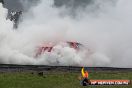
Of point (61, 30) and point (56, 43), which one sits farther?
point (61, 30)

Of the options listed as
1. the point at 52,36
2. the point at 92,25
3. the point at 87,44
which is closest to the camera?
the point at 52,36

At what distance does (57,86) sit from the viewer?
25125 mm

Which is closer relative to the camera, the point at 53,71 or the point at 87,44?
the point at 53,71

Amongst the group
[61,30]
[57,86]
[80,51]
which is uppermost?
[61,30]

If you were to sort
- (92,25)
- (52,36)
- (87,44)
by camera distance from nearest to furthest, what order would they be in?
(52,36) → (87,44) → (92,25)

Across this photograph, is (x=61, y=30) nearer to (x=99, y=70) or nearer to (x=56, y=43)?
(x=56, y=43)

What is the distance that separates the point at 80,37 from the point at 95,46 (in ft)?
9.23

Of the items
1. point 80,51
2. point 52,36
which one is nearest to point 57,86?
point 80,51

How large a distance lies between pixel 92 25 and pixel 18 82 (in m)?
25.7

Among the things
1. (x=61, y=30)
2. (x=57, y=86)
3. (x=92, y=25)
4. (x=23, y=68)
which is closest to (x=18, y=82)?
(x=57, y=86)

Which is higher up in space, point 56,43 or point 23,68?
point 56,43

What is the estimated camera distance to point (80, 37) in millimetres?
44969

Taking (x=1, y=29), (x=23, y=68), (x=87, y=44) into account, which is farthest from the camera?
(x=87, y=44)

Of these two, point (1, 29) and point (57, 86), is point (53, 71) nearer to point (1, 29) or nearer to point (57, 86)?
point (57, 86)
